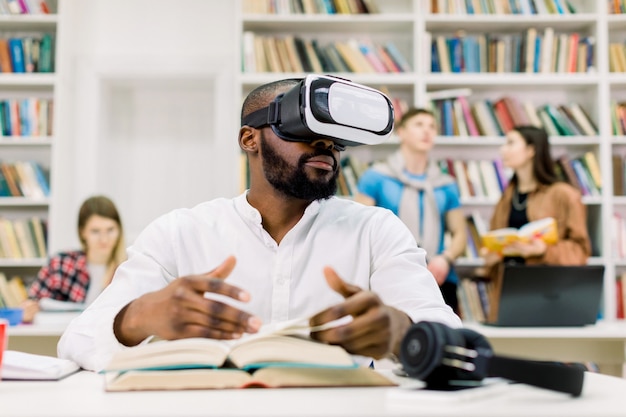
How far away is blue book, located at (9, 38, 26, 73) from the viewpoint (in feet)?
13.4

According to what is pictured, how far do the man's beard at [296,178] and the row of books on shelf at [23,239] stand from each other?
3046mm

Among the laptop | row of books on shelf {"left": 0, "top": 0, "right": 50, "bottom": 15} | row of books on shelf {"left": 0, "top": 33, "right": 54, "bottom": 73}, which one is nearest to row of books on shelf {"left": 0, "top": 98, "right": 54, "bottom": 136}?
row of books on shelf {"left": 0, "top": 33, "right": 54, "bottom": 73}

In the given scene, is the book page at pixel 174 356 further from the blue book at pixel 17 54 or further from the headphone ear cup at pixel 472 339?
the blue book at pixel 17 54

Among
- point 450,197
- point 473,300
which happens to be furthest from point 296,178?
point 473,300

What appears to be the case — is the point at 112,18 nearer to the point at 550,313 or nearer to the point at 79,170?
the point at 79,170

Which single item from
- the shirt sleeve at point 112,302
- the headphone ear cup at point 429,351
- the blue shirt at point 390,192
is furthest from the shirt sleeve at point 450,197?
the headphone ear cup at point 429,351

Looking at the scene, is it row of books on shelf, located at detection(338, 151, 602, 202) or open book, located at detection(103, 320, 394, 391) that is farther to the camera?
row of books on shelf, located at detection(338, 151, 602, 202)

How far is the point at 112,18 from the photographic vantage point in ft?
14.1

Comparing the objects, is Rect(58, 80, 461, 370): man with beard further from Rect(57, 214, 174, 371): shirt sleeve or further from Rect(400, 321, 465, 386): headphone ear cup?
Rect(400, 321, 465, 386): headphone ear cup

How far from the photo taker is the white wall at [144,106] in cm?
417

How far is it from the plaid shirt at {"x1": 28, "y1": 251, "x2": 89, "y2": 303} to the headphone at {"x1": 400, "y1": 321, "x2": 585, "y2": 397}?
2.56 meters

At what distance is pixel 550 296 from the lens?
2.19 metres

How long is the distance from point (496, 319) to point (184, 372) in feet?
5.06

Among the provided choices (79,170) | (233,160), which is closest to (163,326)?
(233,160)
